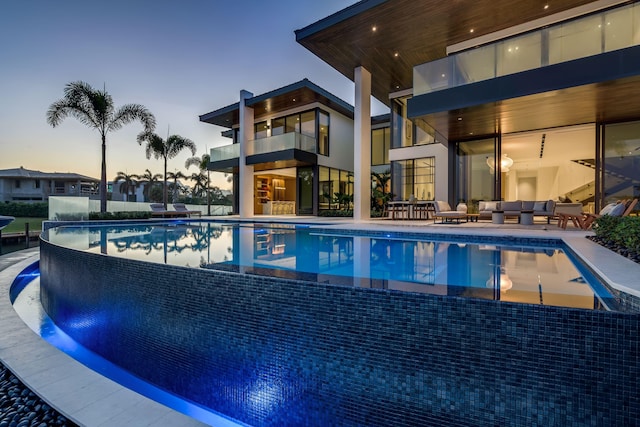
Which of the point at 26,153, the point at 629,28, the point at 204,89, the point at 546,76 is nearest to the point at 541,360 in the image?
the point at 546,76

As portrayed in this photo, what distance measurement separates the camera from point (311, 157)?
57.8 feet

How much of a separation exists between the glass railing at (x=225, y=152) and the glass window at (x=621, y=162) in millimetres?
16292

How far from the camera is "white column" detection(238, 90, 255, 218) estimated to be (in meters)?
18.0

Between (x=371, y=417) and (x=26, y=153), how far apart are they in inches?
1306

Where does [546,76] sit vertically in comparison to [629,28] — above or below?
below

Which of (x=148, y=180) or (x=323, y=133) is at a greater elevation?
(x=323, y=133)

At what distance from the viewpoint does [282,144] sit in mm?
17000

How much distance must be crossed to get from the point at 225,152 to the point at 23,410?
717 inches

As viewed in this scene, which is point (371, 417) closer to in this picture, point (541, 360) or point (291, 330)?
point (291, 330)

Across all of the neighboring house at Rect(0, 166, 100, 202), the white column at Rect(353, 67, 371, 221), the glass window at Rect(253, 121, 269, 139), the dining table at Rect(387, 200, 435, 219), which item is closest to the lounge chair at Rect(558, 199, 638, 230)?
the dining table at Rect(387, 200, 435, 219)

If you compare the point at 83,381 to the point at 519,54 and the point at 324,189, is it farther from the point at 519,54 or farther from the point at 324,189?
the point at 324,189

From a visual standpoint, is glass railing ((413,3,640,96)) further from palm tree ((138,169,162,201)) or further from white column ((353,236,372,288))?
palm tree ((138,169,162,201))

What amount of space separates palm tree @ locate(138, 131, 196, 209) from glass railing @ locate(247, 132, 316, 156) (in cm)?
744

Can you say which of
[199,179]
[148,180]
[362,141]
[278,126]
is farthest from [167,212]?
[148,180]
